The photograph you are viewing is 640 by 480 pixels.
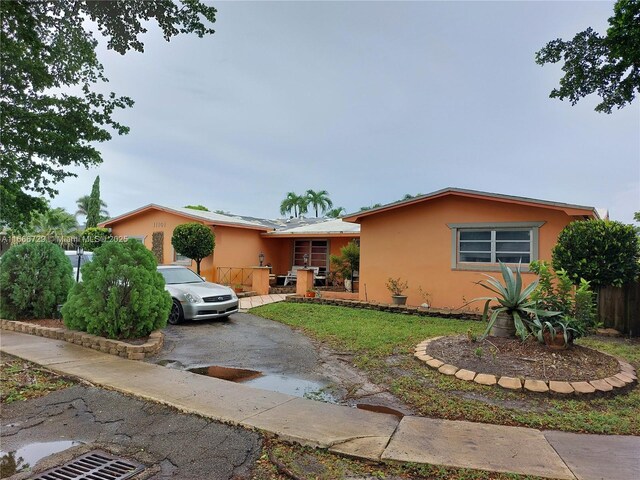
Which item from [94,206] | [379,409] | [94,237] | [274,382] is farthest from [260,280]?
[94,206]

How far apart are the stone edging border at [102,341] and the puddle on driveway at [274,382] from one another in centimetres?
113

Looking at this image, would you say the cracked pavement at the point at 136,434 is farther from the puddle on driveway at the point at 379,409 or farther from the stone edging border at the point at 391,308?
the stone edging border at the point at 391,308

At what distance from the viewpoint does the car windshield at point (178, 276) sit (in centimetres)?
1005

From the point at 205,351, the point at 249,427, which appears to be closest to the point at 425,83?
the point at 205,351

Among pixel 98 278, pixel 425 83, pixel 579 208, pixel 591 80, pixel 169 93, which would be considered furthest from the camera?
pixel 425 83

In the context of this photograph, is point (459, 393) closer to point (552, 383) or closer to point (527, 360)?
point (552, 383)

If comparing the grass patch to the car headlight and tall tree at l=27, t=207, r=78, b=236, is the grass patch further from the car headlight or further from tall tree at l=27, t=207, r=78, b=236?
tall tree at l=27, t=207, r=78, b=236

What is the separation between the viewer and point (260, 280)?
A: 50.6 feet

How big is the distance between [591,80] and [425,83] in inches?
191

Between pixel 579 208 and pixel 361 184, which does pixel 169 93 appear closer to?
pixel 579 208

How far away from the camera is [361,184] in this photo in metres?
26.6

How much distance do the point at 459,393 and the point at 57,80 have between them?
33.5ft

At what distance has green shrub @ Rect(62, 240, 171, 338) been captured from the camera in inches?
259

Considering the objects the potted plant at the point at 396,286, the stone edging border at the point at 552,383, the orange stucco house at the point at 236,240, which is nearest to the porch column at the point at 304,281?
the orange stucco house at the point at 236,240
